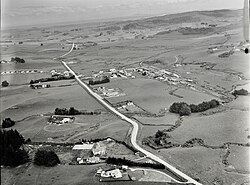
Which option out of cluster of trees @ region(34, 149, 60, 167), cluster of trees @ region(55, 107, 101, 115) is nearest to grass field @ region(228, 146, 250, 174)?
cluster of trees @ region(34, 149, 60, 167)

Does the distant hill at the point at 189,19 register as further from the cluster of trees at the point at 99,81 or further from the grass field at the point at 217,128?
the grass field at the point at 217,128

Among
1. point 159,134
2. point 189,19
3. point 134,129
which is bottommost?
point 134,129

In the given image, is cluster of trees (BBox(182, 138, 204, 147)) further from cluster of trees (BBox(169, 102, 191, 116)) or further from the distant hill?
the distant hill

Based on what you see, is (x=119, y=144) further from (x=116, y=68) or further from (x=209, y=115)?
(x=116, y=68)

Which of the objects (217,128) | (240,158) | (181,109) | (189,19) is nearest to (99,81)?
(181,109)

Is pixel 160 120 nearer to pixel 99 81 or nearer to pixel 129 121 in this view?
pixel 129 121

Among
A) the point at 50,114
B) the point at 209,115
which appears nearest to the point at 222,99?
the point at 209,115

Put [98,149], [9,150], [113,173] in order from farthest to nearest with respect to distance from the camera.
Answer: [98,149]
[113,173]
[9,150]

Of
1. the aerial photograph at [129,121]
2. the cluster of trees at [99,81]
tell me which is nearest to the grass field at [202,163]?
the aerial photograph at [129,121]

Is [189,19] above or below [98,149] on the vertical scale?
above
